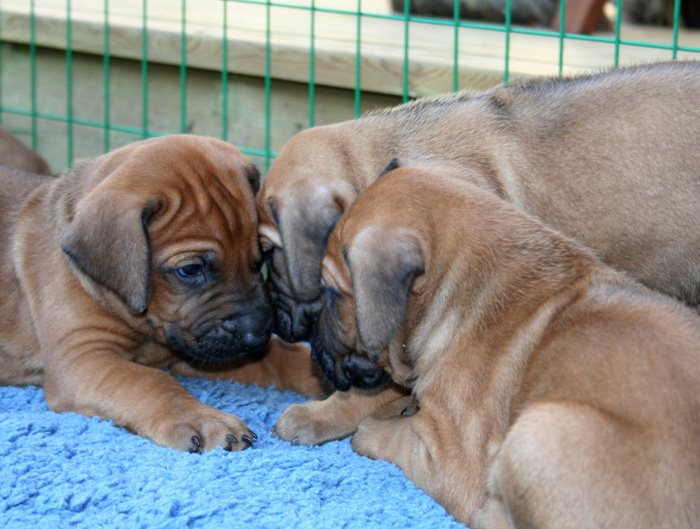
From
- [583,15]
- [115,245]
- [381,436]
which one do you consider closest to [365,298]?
[381,436]

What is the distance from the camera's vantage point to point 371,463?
400 centimetres

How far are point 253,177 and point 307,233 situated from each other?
671 mm

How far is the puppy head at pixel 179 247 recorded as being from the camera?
408 cm

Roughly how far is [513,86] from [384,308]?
84.9 inches

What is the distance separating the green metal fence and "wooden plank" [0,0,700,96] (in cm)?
1

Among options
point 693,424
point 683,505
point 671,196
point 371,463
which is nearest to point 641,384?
point 693,424

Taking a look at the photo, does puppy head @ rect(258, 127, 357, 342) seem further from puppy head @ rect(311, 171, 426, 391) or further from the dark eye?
the dark eye

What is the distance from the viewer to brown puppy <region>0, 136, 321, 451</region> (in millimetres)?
4074

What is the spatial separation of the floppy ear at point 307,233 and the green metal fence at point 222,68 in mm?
2301

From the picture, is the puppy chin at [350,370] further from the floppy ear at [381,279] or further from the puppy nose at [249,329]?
the floppy ear at [381,279]

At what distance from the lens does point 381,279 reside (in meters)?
3.47

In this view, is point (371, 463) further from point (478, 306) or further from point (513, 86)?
point (513, 86)

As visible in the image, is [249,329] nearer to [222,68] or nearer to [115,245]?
[115,245]

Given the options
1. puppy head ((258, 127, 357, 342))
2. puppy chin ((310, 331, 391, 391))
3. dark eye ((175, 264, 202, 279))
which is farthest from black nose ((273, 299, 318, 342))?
dark eye ((175, 264, 202, 279))
